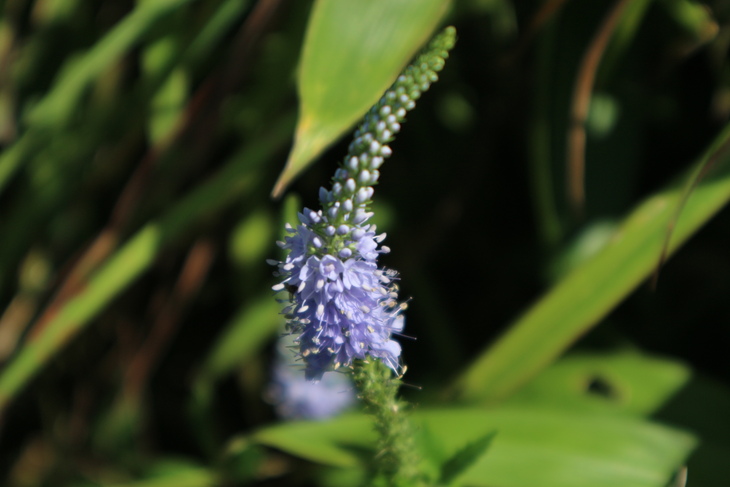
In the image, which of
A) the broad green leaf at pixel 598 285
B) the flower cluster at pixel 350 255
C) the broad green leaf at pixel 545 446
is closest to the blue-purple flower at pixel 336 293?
the flower cluster at pixel 350 255

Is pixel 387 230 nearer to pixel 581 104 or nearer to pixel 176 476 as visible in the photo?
pixel 581 104

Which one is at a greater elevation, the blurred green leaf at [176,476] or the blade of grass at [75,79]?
the blade of grass at [75,79]

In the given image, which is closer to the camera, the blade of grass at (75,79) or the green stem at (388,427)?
the green stem at (388,427)

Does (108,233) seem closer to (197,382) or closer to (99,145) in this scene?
(99,145)

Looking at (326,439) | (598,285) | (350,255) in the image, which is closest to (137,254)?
(326,439)

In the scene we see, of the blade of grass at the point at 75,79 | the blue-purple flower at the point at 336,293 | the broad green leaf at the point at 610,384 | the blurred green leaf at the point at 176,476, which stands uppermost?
the blade of grass at the point at 75,79

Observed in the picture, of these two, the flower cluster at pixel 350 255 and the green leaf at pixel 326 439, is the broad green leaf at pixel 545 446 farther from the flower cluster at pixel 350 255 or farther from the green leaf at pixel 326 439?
the flower cluster at pixel 350 255

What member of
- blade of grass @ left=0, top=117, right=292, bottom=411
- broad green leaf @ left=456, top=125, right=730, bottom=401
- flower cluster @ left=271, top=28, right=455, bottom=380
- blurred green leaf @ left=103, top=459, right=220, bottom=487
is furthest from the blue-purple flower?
blurred green leaf @ left=103, top=459, right=220, bottom=487
